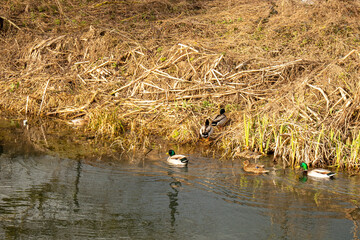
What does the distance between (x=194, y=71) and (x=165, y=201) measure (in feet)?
→ 21.6

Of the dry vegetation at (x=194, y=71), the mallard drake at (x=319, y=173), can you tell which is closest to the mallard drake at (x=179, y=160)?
the dry vegetation at (x=194, y=71)

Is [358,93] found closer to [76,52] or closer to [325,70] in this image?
[325,70]

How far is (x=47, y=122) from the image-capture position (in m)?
13.3

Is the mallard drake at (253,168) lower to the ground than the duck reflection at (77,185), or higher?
higher

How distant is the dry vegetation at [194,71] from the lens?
10.8 meters

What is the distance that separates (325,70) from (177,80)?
4187mm

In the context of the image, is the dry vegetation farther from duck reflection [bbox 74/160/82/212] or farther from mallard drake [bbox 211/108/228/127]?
duck reflection [bbox 74/160/82/212]

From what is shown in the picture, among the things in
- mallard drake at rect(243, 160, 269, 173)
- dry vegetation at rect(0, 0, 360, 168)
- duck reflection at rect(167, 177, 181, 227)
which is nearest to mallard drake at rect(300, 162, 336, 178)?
dry vegetation at rect(0, 0, 360, 168)

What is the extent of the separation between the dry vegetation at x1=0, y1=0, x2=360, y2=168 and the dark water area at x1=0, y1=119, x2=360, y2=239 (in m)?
1.19

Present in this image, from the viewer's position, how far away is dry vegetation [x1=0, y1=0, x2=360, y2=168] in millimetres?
10789

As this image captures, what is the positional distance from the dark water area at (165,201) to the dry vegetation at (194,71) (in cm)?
119

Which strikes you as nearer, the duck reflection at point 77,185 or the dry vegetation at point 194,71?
the duck reflection at point 77,185

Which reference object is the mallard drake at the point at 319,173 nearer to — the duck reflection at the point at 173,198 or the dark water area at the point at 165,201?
the dark water area at the point at 165,201

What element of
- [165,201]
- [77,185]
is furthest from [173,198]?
[77,185]
